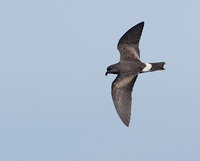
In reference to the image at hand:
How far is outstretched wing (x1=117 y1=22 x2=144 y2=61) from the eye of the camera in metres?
20.1

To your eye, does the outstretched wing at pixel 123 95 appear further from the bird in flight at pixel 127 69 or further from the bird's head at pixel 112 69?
the bird's head at pixel 112 69

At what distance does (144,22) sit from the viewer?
2019cm

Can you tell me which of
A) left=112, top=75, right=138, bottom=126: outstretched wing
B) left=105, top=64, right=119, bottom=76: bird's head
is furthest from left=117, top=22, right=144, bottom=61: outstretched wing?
left=112, top=75, right=138, bottom=126: outstretched wing

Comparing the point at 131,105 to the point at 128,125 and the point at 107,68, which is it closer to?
the point at 128,125

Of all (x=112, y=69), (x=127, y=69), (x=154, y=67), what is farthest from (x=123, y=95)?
(x=154, y=67)

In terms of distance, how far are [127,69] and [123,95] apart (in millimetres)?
1358

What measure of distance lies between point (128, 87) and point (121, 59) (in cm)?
186

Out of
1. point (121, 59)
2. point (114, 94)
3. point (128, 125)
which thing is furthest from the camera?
point (121, 59)

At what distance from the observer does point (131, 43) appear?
67.0ft

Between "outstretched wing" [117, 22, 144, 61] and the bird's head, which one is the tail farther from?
the bird's head

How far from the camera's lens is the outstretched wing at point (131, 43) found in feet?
65.9

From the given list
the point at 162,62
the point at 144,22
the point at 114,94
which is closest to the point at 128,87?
the point at 114,94

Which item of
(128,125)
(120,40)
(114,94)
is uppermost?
(120,40)

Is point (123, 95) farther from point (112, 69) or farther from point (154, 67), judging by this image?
point (154, 67)
